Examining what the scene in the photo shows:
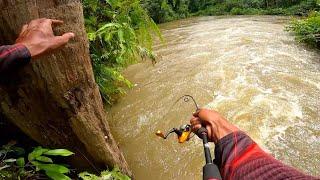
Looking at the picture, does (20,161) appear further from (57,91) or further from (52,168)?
(57,91)

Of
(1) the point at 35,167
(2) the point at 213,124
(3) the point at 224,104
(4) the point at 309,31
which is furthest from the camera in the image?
(4) the point at 309,31

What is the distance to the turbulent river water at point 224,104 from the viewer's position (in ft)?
14.9

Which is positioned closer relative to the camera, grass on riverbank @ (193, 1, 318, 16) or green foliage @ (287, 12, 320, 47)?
green foliage @ (287, 12, 320, 47)

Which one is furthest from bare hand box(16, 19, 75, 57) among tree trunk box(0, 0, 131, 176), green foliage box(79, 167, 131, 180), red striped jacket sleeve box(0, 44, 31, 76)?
green foliage box(79, 167, 131, 180)

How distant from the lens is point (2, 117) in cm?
286

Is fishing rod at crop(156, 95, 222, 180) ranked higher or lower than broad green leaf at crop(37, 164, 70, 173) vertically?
higher

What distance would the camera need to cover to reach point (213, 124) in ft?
5.31

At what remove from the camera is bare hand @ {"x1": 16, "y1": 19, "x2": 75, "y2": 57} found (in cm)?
178

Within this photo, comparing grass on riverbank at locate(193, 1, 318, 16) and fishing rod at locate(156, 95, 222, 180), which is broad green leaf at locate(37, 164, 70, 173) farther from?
grass on riverbank at locate(193, 1, 318, 16)

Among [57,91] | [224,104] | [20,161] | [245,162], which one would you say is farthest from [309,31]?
[245,162]

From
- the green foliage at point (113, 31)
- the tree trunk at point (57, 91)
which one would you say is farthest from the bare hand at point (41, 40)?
the green foliage at point (113, 31)

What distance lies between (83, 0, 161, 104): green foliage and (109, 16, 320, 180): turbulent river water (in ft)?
3.22

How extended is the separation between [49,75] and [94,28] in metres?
2.47

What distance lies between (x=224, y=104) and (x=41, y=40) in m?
4.63
